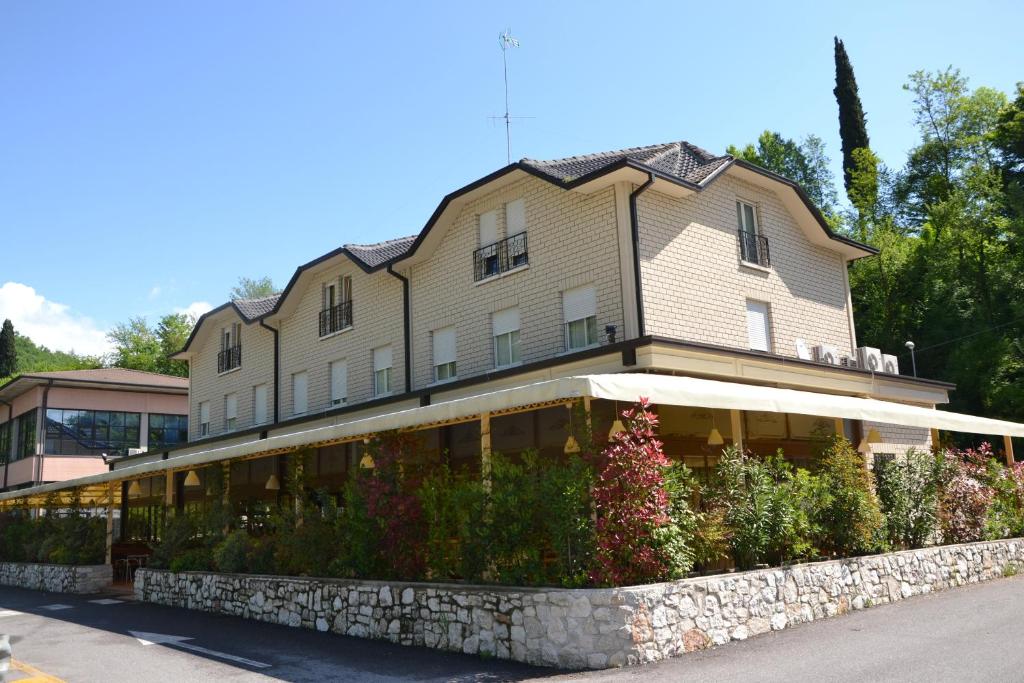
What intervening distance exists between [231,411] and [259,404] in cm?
207

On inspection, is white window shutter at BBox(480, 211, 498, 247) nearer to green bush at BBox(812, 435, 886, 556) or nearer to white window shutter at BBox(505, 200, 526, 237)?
white window shutter at BBox(505, 200, 526, 237)

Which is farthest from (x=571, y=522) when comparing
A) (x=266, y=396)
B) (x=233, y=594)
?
(x=266, y=396)

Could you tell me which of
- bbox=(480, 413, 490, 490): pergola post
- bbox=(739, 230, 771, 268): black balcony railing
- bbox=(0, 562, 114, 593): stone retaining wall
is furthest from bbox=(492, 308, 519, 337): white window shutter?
bbox=(0, 562, 114, 593): stone retaining wall

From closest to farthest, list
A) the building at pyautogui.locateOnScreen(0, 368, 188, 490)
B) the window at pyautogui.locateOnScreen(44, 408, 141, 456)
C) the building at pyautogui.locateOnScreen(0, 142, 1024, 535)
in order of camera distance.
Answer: the building at pyautogui.locateOnScreen(0, 142, 1024, 535) → the building at pyautogui.locateOnScreen(0, 368, 188, 490) → the window at pyautogui.locateOnScreen(44, 408, 141, 456)

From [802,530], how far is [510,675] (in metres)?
4.74

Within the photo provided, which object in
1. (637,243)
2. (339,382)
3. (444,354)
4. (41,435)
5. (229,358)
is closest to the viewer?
(637,243)

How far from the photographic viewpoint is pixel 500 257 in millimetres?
18469

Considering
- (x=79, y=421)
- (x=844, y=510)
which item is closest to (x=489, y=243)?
(x=844, y=510)

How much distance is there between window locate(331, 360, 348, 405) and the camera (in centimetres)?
2264

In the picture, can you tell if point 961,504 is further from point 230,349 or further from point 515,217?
point 230,349

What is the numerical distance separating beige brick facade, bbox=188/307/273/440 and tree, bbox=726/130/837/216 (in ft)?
88.3

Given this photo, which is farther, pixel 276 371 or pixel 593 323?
pixel 276 371

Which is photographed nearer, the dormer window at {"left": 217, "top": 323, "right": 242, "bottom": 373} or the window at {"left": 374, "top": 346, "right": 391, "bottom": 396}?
the window at {"left": 374, "top": 346, "right": 391, "bottom": 396}

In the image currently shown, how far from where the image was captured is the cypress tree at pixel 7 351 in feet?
216
